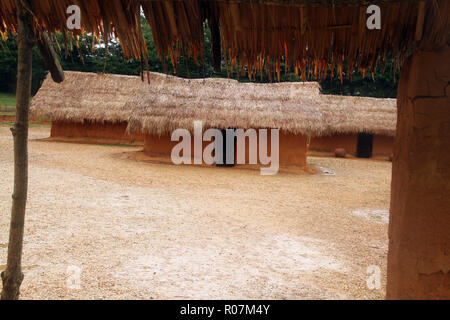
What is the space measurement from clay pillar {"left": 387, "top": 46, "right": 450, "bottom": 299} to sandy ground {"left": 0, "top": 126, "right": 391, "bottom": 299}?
910mm

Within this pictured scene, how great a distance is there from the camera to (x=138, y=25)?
2.12 meters

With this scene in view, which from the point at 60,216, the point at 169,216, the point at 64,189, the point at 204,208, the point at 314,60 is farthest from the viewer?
the point at 64,189

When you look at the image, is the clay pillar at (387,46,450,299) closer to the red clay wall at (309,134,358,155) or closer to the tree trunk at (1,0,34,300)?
the tree trunk at (1,0,34,300)

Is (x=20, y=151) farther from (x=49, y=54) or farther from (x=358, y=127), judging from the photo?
(x=358, y=127)

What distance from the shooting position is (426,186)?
7.00 feet

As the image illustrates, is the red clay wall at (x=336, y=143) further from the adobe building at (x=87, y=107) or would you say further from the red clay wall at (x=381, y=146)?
the adobe building at (x=87, y=107)

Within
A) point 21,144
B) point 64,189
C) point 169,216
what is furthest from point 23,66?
point 64,189

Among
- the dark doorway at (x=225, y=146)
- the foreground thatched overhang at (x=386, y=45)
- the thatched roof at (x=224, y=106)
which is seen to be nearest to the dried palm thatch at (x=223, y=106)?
the thatched roof at (x=224, y=106)

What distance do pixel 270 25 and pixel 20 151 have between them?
193 centimetres

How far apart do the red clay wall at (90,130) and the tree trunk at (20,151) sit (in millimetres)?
15576

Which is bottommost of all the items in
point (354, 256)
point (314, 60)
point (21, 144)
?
point (354, 256)

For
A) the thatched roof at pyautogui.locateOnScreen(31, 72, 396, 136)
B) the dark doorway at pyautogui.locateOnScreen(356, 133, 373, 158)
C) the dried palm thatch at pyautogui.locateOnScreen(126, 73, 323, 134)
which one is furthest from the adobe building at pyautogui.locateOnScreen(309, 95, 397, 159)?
the dried palm thatch at pyautogui.locateOnScreen(126, 73, 323, 134)

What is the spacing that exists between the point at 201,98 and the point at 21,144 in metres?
10.2
